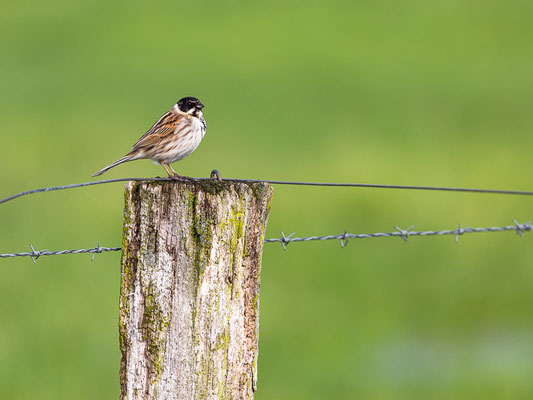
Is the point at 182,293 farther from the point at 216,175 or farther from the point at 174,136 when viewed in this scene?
the point at 174,136

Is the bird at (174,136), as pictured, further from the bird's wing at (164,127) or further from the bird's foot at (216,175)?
the bird's foot at (216,175)

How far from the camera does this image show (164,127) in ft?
22.2

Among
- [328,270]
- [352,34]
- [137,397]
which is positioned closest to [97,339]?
[328,270]

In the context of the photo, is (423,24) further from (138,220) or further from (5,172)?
(138,220)

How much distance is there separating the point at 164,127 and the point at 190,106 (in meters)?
0.30

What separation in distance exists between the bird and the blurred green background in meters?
3.47

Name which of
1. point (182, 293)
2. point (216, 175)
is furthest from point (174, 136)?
point (182, 293)

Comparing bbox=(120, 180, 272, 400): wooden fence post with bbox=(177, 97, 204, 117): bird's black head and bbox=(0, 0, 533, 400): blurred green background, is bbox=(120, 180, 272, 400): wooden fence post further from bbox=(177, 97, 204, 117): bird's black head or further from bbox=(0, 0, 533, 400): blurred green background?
bbox=(0, 0, 533, 400): blurred green background

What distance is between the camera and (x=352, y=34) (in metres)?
34.0

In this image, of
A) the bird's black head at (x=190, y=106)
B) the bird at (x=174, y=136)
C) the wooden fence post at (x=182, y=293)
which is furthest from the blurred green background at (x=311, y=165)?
the wooden fence post at (x=182, y=293)

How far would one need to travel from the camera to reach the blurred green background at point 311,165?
10453 millimetres

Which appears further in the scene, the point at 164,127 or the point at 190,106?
the point at 190,106

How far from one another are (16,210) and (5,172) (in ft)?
10.7

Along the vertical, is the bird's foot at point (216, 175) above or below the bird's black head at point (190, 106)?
below
